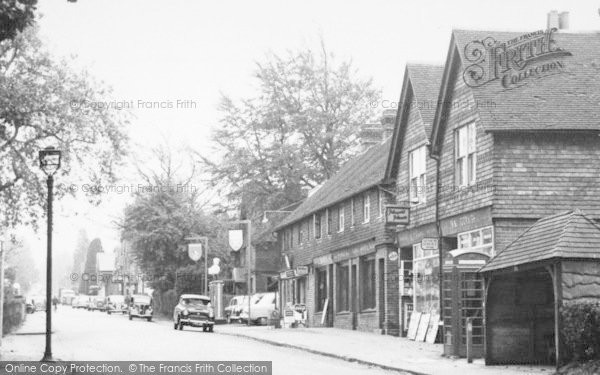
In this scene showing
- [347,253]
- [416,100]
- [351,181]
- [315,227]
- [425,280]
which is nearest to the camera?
[425,280]

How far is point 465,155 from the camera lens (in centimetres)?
3172

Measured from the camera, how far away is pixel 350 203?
45.2 meters

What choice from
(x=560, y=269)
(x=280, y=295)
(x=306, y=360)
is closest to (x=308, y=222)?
(x=280, y=295)

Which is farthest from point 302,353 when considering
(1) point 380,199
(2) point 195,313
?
(2) point 195,313

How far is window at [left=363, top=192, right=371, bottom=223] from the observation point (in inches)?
1662

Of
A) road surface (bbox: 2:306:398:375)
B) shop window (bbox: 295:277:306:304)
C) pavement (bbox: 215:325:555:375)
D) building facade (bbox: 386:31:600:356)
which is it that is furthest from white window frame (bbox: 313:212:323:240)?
road surface (bbox: 2:306:398:375)

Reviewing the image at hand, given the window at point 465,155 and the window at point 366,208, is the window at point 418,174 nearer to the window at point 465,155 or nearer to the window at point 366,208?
the window at point 465,155

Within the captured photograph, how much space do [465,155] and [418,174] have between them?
15.3 feet

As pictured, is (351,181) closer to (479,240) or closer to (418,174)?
(418,174)

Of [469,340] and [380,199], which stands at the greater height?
[380,199]

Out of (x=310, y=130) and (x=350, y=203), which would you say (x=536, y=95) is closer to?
(x=350, y=203)

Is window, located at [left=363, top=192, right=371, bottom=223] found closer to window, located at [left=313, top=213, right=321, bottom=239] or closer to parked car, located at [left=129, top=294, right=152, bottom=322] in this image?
window, located at [left=313, top=213, right=321, bottom=239]

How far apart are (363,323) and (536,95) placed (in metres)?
15.8

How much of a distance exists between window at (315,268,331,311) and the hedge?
31303mm
